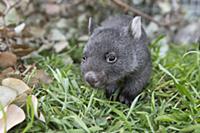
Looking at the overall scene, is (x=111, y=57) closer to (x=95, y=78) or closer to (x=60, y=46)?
(x=95, y=78)

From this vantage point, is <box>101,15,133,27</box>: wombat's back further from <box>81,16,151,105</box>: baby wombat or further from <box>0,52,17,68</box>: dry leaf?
<box>0,52,17,68</box>: dry leaf

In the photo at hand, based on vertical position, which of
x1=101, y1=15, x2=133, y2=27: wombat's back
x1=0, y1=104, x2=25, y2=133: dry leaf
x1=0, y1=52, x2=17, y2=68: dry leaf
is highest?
x1=101, y1=15, x2=133, y2=27: wombat's back

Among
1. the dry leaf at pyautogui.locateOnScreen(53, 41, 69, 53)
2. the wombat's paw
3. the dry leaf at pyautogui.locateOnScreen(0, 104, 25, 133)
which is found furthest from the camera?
the dry leaf at pyautogui.locateOnScreen(53, 41, 69, 53)

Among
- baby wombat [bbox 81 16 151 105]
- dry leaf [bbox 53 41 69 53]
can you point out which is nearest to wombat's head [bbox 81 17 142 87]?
baby wombat [bbox 81 16 151 105]

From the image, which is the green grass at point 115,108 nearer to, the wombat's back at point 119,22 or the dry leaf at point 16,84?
the dry leaf at point 16,84

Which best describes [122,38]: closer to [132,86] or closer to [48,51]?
[132,86]

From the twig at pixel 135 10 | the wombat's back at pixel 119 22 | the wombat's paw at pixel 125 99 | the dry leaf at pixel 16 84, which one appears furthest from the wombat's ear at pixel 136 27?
the twig at pixel 135 10

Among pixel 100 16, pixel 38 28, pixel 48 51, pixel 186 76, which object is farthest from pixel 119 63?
pixel 100 16
